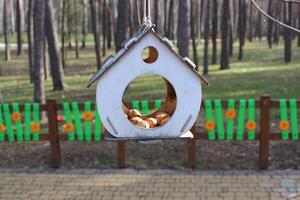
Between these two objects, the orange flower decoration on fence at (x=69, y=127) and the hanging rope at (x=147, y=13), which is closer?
the hanging rope at (x=147, y=13)

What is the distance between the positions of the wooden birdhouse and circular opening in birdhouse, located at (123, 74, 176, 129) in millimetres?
84

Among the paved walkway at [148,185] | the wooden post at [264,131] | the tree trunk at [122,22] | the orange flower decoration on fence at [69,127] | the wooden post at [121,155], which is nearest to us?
the paved walkway at [148,185]

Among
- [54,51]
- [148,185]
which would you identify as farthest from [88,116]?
[54,51]

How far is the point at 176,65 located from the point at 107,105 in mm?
546

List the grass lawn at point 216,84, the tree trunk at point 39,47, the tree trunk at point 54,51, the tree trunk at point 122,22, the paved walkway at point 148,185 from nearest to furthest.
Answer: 1. the paved walkway at point 148,185
2. the tree trunk at point 39,47
3. the grass lawn at point 216,84
4. the tree trunk at point 122,22
5. the tree trunk at point 54,51

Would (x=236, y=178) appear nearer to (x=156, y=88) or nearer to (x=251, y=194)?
(x=251, y=194)

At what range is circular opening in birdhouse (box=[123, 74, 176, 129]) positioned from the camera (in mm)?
3352

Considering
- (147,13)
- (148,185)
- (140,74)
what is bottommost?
(148,185)

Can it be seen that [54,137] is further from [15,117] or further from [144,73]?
[144,73]

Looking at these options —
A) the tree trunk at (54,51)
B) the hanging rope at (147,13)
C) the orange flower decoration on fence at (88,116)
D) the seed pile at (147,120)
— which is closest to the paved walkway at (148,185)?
the orange flower decoration on fence at (88,116)

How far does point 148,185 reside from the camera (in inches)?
288

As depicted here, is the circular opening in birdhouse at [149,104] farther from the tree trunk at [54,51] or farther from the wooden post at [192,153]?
the tree trunk at [54,51]

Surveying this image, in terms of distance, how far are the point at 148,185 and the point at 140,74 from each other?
444cm

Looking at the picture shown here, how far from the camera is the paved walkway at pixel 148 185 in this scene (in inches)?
272
